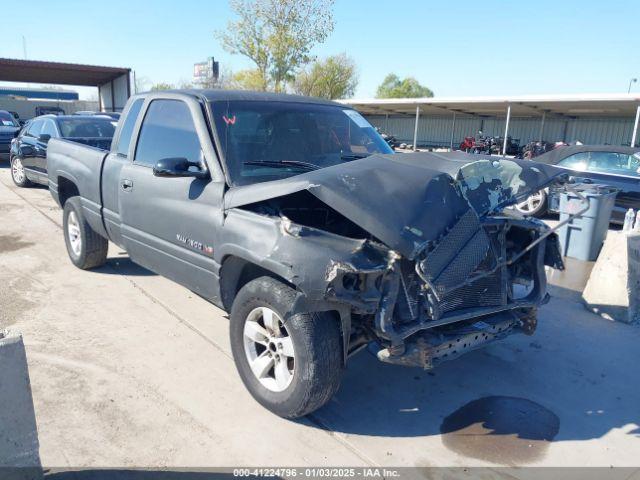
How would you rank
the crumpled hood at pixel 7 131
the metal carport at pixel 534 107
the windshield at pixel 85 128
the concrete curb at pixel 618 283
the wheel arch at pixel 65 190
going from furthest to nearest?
the metal carport at pixel 534 107 → the crumpled hood at pixel 7 131 → the windshield at pixel 85 128 → the wheel arch at pixel 65 190 → the concrete curb at pixel 618 283

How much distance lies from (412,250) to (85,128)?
375 inches

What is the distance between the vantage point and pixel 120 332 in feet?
14.3

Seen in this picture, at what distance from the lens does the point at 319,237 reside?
9.39 feet

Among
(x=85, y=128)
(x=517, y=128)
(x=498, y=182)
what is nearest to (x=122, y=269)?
(x=498, y=182)

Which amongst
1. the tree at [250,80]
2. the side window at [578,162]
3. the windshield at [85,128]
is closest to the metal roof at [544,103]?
the tree at [250,80]

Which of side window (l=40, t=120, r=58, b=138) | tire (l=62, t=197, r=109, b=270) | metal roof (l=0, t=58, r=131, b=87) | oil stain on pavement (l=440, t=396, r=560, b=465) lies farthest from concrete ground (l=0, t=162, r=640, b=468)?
metal roof (l=0, t=58, r=131, b=87)

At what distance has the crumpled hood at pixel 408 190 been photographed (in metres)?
2.76

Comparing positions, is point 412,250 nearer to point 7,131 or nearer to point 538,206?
point 538,206

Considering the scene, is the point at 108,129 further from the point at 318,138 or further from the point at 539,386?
the point at 539,386

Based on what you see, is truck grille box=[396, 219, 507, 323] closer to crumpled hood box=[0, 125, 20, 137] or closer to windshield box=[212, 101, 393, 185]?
windshield box=[212, 101, 393, 185]

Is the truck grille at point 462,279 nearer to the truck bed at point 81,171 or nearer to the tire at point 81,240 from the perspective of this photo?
the truck bed at point 81,171

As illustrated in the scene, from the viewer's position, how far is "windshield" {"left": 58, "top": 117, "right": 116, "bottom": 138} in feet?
33.2

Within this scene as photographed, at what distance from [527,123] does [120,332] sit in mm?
32383

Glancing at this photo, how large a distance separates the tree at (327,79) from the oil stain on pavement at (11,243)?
3875 centimetres
